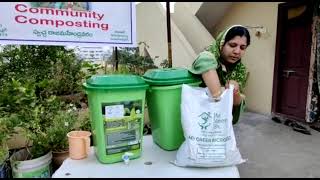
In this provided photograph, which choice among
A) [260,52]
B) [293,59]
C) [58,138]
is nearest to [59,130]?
[58,138]

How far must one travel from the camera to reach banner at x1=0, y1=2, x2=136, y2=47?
223 cm

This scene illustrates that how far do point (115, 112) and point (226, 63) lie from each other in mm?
708

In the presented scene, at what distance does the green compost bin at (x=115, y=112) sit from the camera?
1.31 m

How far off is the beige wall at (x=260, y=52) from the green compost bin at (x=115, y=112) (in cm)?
375

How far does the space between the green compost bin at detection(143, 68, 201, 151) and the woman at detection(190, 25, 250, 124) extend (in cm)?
9

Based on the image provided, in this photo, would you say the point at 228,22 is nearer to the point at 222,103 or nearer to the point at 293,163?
the point at 293,163

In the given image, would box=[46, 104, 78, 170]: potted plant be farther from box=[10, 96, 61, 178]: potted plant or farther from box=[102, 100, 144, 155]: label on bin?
box=[102, 100, 144, 155]: label on bin

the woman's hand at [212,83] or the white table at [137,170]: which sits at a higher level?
the woman's hand at [212,83]

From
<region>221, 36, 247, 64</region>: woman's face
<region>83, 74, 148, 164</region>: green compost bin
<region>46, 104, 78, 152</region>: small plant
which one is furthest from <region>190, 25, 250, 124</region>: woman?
<region>46, 104, 78, 152</region>: small plant

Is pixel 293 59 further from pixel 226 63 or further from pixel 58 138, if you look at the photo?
pixel 58 138

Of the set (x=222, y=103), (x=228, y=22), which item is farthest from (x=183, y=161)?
(x=228, y=22)

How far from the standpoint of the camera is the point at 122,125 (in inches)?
53.7

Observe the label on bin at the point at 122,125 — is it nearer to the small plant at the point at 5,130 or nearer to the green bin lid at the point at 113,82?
the green bin lid at the point at 113,82

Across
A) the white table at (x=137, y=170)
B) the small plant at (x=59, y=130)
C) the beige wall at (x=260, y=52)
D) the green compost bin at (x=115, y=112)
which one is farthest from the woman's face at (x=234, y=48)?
the beige wall at (x=260, y=52)
